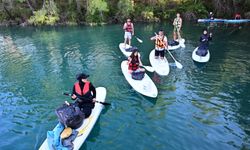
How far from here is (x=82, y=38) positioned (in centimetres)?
2639

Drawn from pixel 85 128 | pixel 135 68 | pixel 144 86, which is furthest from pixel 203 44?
pixel 85 128

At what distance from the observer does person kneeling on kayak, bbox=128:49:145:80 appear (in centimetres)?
1341

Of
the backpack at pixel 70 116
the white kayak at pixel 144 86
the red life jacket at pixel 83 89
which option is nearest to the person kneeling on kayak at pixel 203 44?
the white kayak at pixel 144 86

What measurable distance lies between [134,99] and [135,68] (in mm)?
2169

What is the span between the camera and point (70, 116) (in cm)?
871

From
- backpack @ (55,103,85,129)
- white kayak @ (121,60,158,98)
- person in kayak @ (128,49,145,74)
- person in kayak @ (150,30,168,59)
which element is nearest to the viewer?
backpack @ (55,103,85,129)

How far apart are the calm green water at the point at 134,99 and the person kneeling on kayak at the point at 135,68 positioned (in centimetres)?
71

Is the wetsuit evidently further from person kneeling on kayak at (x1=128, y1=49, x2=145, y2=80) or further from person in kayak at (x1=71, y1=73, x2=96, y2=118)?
person kneeling on kayak at (x1=128, y1=49, x2=145, y2=80)

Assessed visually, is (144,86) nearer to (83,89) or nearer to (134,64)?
(134,64)

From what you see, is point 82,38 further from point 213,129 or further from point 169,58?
point 213,129

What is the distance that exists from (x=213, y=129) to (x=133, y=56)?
5.66 meters

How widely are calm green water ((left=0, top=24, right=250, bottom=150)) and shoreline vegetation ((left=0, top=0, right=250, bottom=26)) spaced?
42.1ft

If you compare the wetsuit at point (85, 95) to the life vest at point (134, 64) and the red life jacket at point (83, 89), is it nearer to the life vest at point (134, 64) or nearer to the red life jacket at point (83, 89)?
the red life jacket at point (83, 89)

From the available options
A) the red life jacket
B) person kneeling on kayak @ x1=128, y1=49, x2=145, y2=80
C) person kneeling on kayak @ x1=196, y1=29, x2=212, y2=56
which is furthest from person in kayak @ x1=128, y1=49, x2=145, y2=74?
person kneeling on kayak @ x1=196, y1=29, x2=212, y2=56
